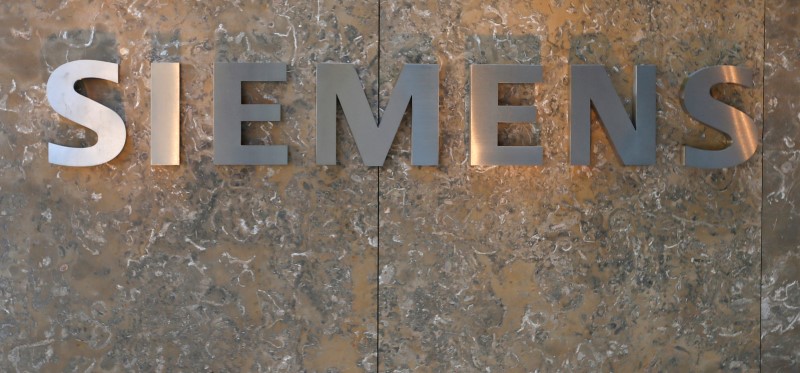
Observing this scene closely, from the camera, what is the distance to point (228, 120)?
244 centimetres

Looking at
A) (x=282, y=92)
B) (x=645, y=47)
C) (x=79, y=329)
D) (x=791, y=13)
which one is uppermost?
(x=791, y=13)

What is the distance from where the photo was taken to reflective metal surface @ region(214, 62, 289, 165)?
2.44m

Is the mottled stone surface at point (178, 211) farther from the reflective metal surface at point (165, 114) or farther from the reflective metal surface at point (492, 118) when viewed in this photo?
the reflective metal surface at point (492, 118)

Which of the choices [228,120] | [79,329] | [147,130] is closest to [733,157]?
[228,120]

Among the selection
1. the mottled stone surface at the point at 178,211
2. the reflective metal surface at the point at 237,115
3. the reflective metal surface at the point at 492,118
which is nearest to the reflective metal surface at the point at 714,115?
the reflective metal surface at the point at 492,118

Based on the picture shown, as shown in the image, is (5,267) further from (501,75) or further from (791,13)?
(791,13)

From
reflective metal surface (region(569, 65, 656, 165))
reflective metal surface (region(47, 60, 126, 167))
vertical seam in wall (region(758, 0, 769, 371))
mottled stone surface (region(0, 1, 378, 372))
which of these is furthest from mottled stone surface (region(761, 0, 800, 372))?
reflective metal surface (region(47, 60, 126, 167))

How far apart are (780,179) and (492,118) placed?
128cm

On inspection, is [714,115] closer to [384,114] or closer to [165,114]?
[384,114]

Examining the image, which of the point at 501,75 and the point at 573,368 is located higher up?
the point at 501,75

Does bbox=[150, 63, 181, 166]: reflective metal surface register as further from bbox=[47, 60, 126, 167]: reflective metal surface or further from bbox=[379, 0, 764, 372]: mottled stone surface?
bbox=[379, 0, 764, 372]: mottled stone surface

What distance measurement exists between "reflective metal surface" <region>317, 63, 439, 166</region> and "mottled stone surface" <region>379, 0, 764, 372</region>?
2.5 inches

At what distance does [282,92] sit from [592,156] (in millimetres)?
1284

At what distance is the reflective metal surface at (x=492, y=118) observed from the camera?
2482 mm
